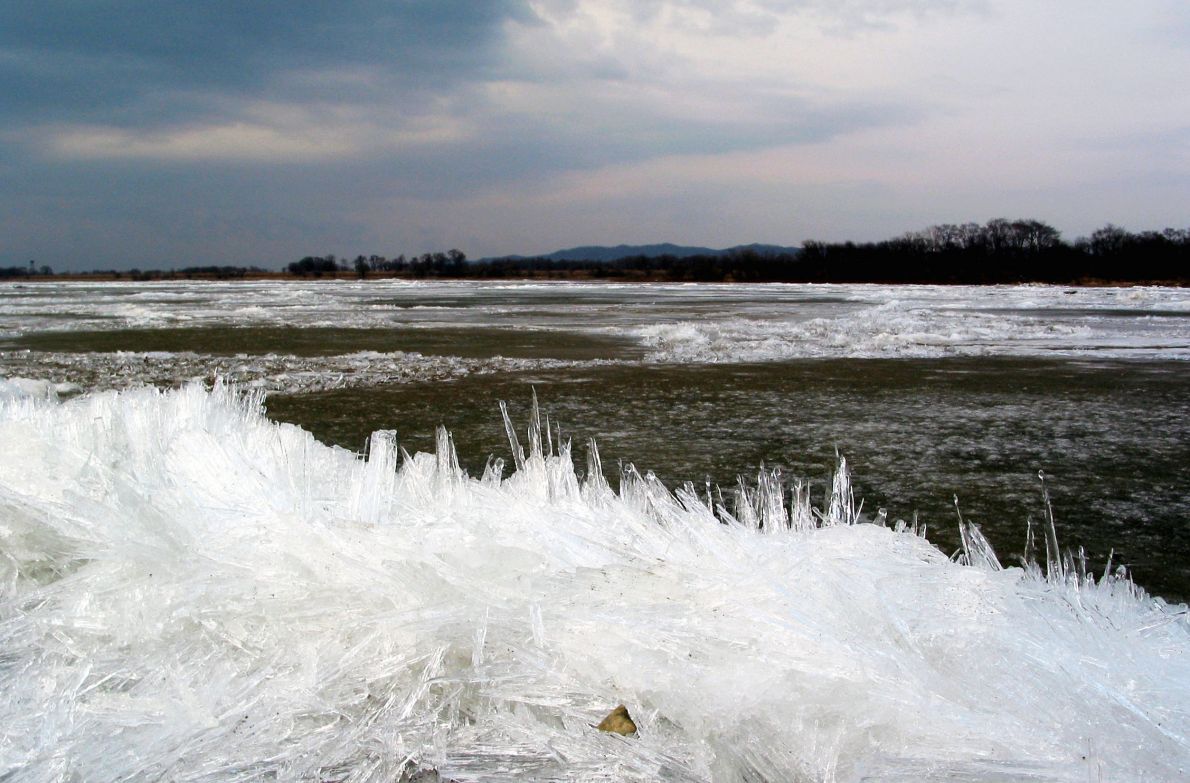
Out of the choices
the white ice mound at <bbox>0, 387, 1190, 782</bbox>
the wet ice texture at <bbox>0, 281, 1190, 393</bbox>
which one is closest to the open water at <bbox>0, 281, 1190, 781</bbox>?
the white ice mound at <bbox>0, 387, 1190, 782</bbox>

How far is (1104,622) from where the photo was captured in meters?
1.27

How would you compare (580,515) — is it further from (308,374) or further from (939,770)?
(308,374)

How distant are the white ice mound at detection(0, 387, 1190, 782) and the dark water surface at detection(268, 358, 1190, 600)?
1.89 meters

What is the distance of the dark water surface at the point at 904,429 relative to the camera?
3.40 meters

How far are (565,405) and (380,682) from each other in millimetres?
5191

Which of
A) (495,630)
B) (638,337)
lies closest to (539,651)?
(495,630)

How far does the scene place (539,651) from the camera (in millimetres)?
1179

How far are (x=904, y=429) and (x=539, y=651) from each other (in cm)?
463

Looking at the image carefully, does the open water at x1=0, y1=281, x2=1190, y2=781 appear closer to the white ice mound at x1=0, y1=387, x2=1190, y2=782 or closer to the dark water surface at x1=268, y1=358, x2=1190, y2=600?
the white ice mound at x1=0, y1=387, x2=1190, y2=782

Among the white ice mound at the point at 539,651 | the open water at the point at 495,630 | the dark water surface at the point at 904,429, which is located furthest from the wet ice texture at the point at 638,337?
the white ice mound at the point at 539,651

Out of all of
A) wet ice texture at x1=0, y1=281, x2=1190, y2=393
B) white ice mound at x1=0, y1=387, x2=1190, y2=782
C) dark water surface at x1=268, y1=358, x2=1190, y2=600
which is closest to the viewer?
white ice mound at x1=0, y1=387, x2=1190, y2=782

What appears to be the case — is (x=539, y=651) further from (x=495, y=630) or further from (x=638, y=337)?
(x=638, y=337)

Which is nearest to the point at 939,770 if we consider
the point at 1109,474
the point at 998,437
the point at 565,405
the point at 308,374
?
the point at 1109,474

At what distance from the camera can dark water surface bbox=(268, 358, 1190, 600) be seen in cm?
340
